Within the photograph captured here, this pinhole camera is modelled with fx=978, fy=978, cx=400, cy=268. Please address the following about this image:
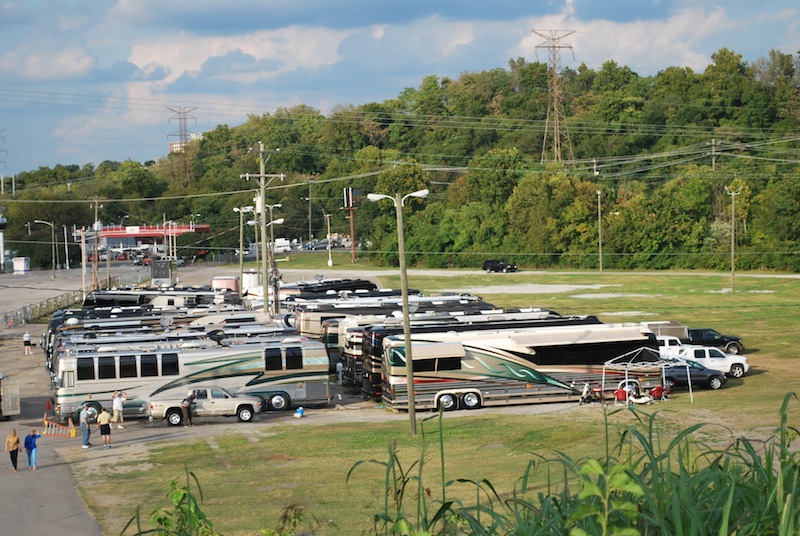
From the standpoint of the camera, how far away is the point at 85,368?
35.0 metres

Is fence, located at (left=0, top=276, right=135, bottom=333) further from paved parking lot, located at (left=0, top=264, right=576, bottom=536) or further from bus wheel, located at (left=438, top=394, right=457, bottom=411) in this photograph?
bus wheel, located at (left=438, top=394, right=457, bottom=411)

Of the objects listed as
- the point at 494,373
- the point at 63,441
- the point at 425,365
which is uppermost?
the point at 425,365

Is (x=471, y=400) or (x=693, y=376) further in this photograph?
(x=693, y=376)

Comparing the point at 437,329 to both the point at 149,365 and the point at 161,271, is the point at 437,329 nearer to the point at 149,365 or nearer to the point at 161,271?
the point at 149,365

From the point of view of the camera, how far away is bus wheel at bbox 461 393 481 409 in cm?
3497

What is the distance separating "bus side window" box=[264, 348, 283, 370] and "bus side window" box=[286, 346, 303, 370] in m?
0.30

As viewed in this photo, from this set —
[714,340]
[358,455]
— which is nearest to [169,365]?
[358,455]

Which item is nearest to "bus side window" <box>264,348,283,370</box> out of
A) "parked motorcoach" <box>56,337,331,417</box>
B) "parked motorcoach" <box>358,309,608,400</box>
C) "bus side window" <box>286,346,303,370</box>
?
"parked motorcoach" <box>56,337,331,417</box>

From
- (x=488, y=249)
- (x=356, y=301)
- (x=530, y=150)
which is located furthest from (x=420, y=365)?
(x=530, y=150)

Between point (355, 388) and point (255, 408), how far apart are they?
711 centimetres

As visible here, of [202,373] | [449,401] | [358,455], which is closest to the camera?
[358,455]

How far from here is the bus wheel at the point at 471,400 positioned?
35.0 m

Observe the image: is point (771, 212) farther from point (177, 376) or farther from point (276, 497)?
point (276, 497)

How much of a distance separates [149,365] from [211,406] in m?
2.75
